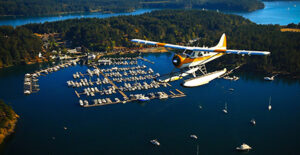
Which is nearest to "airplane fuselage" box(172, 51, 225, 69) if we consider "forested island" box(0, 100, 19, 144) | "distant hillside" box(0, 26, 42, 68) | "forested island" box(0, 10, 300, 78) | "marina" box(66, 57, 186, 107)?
"marina" box(66, 57, 186, 107)

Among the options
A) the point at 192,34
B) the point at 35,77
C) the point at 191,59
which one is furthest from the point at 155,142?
the point at 192,34

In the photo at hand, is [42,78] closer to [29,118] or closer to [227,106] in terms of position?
[29,118]

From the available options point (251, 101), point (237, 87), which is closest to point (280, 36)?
point (237, 87)

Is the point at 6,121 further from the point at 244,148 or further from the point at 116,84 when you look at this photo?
the point at 244,148

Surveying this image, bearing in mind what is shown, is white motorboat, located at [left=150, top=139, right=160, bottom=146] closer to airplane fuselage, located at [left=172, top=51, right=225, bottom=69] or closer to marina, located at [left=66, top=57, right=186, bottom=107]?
airplane fuselage, located at [left=172, top=51, right=225, bottom=69]

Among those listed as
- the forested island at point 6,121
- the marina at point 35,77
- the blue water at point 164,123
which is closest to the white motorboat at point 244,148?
the blue water at point 164,123

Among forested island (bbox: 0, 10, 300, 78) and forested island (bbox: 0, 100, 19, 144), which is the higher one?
forested island (bbox: 0, 10, 300, 78)

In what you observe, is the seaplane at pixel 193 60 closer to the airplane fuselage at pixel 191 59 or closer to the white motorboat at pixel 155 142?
the airplane fuselage at pixel 191 59
